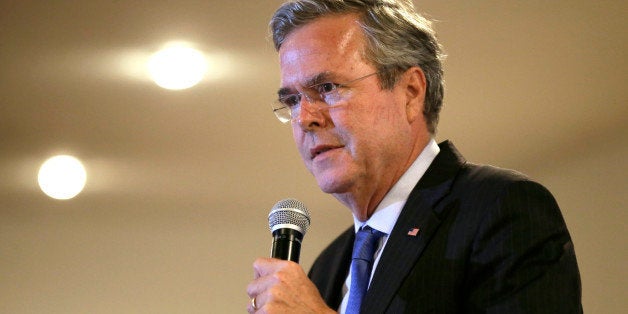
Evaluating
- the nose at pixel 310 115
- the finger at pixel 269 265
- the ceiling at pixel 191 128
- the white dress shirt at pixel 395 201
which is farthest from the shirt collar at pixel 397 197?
→ the ceiling at pixel 191 128

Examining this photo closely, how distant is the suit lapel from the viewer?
176 centimetres

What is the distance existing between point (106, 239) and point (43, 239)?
59 cm

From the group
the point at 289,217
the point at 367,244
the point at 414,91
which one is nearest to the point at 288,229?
the point at 289,217

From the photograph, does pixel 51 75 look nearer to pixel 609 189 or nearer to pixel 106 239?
pixel 106 239

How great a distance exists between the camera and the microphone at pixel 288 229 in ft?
5.74

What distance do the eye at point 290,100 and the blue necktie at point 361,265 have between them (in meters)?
0.37

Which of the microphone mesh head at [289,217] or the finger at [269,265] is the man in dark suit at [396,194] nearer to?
the finger at [269,265]

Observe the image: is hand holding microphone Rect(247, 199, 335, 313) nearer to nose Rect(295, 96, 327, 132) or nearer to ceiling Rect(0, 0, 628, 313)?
nose Rect(295, 96, 327, 132)

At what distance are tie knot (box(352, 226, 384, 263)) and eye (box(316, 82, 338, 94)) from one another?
0.35 metres

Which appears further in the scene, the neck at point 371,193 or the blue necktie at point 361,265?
the neck at point 371,193

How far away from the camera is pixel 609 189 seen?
6027 millimetres

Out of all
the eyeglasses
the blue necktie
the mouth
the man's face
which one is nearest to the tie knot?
the blue necktie

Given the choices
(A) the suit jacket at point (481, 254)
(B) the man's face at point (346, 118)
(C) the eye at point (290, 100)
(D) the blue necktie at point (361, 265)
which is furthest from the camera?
(C) the eye at point (290, 100)

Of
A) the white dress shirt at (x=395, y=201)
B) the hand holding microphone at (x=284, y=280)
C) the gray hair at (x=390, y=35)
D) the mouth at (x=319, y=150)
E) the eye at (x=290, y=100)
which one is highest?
the gray hair at (x=390, y=35)
